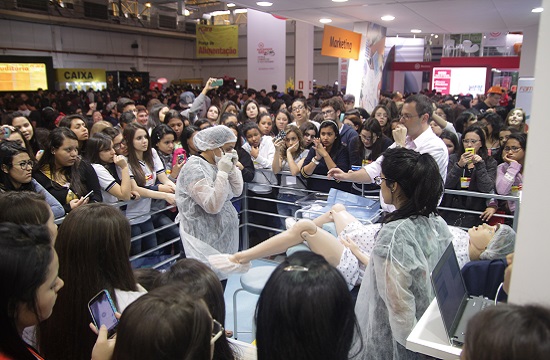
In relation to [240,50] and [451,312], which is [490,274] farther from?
[240,50]

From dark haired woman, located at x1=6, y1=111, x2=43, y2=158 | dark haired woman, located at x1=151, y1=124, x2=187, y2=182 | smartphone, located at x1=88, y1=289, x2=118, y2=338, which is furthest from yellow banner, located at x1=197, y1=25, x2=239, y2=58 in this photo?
smartphone, located at x1=88, y1=289, x2=118, y2=338

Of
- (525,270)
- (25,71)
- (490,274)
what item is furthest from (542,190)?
(25,71)

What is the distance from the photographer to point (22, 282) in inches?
52.7

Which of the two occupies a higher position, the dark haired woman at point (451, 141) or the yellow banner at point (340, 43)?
the yellow banner at point (340, 43)

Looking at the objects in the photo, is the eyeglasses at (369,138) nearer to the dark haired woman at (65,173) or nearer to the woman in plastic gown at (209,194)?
the woman in plastic gown at (209,194)

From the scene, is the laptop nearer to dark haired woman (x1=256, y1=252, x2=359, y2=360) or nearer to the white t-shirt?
dark haired woman (x1=256, y1=252, x2=359, y2=360)

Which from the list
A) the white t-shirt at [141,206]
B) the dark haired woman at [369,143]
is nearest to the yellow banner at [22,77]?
the white t-shirt at [141,206]

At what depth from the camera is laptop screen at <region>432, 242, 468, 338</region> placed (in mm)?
1751

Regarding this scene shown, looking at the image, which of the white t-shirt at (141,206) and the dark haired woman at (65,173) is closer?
the dark haired woman at (65,173)

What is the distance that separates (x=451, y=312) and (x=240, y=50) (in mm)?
23997

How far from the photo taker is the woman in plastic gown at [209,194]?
3.22 metres

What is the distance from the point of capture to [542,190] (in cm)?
142

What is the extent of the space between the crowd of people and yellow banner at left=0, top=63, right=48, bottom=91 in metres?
12.0

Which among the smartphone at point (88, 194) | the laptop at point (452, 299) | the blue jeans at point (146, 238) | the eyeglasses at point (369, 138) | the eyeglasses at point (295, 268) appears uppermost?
the eyeglasses at point (369, 138)
